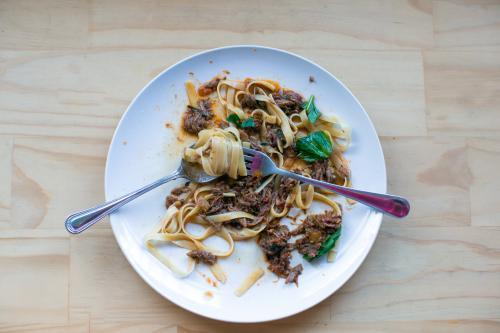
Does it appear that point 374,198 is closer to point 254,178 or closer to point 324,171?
point 324,171

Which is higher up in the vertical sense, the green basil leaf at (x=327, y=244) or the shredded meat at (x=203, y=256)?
the green basil leaf at (x=327, y=244)

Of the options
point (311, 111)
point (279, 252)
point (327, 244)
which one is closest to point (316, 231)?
point (327, 244)

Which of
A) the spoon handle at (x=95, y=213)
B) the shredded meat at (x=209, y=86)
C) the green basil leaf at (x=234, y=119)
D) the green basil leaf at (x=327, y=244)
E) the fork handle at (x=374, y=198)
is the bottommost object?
the green basil leaf at (x=327, y=244)

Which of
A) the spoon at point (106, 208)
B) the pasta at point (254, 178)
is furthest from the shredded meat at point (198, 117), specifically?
the spoon at point (106, 208)

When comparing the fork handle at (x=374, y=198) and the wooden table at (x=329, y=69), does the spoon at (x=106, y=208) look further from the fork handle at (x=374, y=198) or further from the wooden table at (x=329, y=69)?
the fork handle at (x=374, y=198)

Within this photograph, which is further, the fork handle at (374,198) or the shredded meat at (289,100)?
the shredded meat at (289,100)

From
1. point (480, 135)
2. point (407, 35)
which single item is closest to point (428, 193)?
point (480, 135)

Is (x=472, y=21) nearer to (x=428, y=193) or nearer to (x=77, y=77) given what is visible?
(x=428, y=193)

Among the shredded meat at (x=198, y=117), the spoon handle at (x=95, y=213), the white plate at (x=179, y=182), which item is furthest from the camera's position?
the shredded meat at (x=198, y=117)
